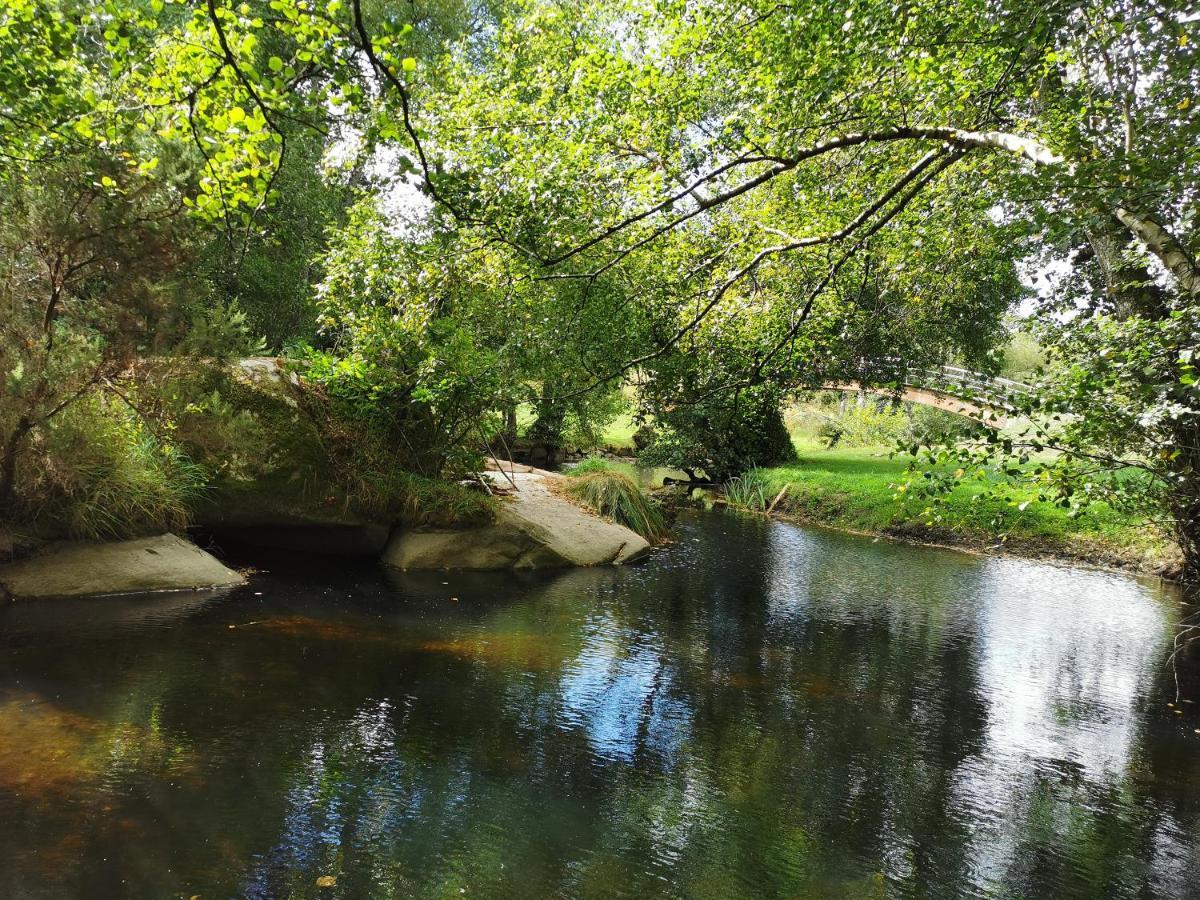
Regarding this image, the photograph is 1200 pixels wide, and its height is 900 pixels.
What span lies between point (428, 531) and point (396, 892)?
7.42 m

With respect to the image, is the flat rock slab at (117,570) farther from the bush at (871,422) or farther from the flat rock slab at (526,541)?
the bush at (871,422)

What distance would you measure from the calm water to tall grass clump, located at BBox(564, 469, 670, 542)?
4542 mm

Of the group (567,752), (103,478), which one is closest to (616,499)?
(103,478)

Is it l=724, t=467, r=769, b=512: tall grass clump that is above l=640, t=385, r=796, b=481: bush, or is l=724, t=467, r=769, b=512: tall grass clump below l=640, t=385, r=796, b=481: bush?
below

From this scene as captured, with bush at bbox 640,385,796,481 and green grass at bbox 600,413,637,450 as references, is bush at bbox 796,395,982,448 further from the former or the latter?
green grass at bbox 600,413,637,450

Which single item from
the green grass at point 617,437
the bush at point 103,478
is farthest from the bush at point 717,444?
the bush at point 103,478

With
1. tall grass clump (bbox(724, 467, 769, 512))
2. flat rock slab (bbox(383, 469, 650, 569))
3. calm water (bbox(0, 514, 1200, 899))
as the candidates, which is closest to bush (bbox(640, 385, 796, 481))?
tall grass clump (bbox(724, 467, 769, 512))

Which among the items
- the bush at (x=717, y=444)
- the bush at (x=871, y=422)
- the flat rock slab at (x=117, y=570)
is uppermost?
the bush at (x=871, y=422)

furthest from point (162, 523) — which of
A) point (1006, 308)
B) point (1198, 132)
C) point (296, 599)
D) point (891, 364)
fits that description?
point (1006, 308)

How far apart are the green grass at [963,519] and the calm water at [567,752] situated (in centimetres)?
472

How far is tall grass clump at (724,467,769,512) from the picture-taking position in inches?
772

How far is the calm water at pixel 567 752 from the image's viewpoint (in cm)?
388

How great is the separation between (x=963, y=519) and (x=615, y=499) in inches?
283

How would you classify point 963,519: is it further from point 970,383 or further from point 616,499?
point 970,383
